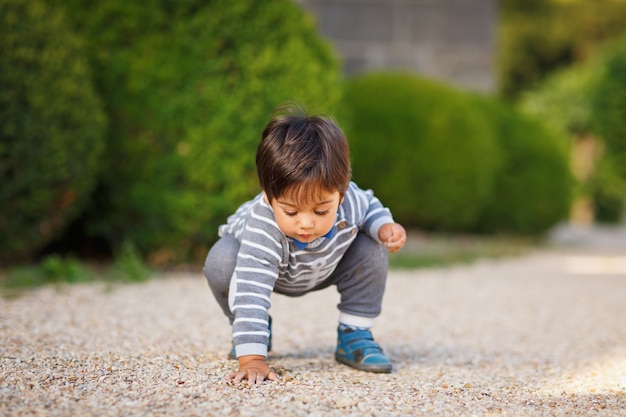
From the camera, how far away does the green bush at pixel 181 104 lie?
492 centimetres

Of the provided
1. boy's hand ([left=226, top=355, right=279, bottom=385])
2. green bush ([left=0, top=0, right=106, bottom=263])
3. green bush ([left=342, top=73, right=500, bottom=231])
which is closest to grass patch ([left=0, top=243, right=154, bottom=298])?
green bush ([left=0, top=0, right=106, bottom=263])

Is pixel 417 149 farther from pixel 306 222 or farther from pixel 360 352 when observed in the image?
pixel 306 222

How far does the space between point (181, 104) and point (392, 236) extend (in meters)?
2.71

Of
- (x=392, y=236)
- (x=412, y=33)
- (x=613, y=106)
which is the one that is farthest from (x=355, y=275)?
(x=412, y=33)

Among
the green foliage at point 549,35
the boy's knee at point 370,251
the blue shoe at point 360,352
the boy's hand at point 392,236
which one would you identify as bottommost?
the blue shoe at point 360,352

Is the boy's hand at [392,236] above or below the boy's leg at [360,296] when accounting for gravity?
above

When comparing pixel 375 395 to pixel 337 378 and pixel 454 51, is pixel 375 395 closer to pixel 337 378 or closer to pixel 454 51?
pixel 337 378

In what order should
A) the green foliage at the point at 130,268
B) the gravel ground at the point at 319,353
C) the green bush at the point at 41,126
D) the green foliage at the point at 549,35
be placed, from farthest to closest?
the green foliage at the point at 549,35
the green foliage at the point at 130,268
the green bush at the point at 41,126
the gravel ground at the point at 319,353

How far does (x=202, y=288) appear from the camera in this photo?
14.9 feet

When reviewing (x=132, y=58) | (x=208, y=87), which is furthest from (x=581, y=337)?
(x=132, y=58)

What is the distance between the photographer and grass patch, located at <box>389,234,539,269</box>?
615cm

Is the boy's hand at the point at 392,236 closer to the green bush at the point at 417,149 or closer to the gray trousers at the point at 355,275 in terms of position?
the gray trousers at the point at 355,275

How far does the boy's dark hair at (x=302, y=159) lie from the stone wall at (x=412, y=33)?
24.8 feet

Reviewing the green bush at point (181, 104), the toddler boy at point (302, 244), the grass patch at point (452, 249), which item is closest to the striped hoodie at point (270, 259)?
the toddler boy at point (302, 244)
